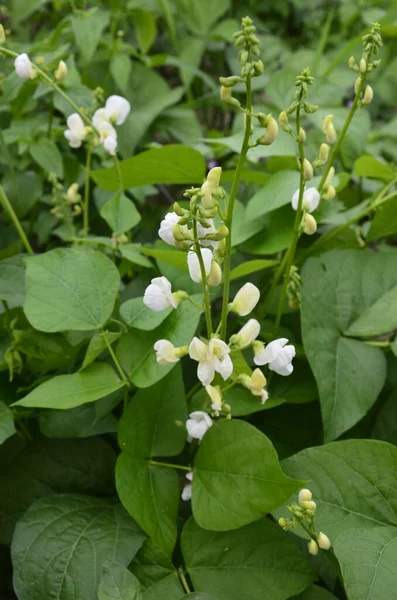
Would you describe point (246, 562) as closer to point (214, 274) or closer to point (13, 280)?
point (214, 274)

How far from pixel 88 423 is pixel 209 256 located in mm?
309

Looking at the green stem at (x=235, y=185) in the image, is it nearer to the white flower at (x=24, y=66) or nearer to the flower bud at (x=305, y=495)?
the flower bud at (x=305, y=495)

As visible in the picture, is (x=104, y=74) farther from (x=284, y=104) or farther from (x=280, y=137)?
(x=280, y=137)

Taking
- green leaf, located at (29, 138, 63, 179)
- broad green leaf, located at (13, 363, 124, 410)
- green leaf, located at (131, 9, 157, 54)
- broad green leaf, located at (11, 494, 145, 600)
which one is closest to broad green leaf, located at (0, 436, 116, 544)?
broad green leaf, located at (11, 494, 145, 600)

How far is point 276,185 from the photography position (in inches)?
33.9

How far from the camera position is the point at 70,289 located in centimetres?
74

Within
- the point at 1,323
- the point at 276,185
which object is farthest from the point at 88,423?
the point at 276,185

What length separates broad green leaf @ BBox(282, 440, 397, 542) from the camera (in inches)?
25.9

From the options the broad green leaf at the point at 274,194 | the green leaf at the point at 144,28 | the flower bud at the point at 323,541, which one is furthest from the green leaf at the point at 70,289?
the green leaf at the point at 144,28

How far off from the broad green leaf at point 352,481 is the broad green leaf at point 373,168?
45 centimetres

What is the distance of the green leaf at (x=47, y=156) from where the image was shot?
1.11 metres

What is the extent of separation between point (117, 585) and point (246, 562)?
0.15 metres

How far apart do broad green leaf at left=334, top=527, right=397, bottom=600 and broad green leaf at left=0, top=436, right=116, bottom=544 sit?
1.13 feet

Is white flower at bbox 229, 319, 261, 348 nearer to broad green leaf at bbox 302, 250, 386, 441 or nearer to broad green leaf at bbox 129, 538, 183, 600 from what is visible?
broad green leaf at bbox 302, 250, 386, 441
